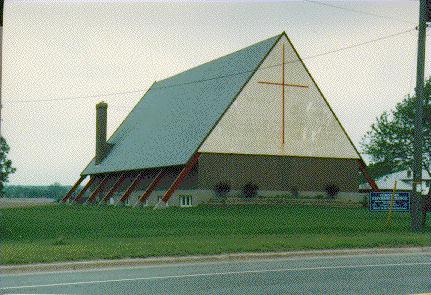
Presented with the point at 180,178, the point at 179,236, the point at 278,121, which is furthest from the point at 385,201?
the point at 278,121

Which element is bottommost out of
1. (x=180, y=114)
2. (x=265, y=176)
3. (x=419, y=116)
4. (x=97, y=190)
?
(x=97, y=190)

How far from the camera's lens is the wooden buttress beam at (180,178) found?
39.9 metres

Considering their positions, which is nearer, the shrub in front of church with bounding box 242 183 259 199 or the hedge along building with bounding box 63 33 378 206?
the hedge along building with bounding box 63 33 378 206

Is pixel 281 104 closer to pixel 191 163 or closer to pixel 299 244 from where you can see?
pixel 191 163

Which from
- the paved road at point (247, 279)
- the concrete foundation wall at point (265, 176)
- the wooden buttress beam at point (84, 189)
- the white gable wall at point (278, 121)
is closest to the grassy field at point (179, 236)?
the paved road at point (247, 279)

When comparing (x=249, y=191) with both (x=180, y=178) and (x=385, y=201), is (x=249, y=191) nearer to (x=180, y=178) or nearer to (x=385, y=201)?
(x=180, y=178)

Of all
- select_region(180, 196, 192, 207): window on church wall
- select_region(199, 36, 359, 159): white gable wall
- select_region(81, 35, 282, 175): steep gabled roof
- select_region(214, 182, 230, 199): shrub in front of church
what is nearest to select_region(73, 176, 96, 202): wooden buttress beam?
select_region(81, 35, 282, 175): steep gabled roof

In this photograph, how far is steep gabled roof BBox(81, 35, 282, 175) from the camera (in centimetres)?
4400

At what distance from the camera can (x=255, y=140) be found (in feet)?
143

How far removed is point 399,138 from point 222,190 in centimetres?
3401

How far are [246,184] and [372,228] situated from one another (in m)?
18.2

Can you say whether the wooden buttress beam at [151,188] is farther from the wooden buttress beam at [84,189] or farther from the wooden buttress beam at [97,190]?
the wooden buttress beam at [84,189]

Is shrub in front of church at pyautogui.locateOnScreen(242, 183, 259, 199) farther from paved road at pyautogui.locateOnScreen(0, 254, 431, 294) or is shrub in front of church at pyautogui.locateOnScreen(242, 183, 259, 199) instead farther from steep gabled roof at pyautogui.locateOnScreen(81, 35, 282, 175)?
paved road at pyautogui.locateOnScreen(0, 254, 431, 294)

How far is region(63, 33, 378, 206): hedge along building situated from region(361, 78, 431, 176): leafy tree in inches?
939
